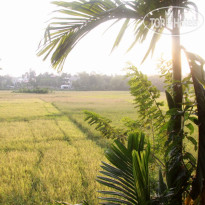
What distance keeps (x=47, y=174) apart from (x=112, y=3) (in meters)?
2.76

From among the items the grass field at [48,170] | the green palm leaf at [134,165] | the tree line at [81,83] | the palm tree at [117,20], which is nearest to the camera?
the green palm leaf at [134,165]

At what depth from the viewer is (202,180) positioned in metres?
0.60

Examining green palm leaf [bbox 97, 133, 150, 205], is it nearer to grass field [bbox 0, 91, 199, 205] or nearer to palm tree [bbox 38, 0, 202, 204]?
palm tree [bbox 38, 0, 202, 204]

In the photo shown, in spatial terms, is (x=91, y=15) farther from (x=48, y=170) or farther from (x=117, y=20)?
(x=48, y=170)

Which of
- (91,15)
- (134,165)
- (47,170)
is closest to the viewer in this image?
(134,165)

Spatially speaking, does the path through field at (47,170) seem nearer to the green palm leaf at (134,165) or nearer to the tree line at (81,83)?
the green palm leaf at (134,165)

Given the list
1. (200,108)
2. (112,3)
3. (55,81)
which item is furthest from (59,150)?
(55,81)

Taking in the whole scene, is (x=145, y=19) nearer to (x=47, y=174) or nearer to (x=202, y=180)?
(x=202, y=180)

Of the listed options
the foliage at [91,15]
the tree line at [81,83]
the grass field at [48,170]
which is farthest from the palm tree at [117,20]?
the tree line at [81,83]

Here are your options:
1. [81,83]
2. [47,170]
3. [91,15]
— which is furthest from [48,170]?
[81,83]

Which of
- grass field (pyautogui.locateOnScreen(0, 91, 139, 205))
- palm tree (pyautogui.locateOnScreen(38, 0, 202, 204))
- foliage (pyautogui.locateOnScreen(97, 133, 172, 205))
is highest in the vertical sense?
palm tree (pyautogui.locateOnScreen(38, 0, 202, 204))

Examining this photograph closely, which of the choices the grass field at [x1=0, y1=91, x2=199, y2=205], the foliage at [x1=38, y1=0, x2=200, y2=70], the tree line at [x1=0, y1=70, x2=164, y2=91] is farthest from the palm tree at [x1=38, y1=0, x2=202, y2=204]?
the tree line at [x1=0, y1=70, x2=164, y2=91]

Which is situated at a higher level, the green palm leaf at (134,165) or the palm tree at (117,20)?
the palm tree at (117,20)

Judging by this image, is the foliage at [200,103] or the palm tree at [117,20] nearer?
the foliage at [200,103]
